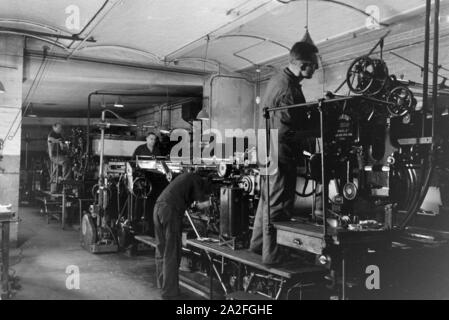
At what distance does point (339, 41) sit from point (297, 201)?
4483mm

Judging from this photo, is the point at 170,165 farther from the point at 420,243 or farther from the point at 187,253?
the point at 420,243

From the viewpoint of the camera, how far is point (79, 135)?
11.6 m

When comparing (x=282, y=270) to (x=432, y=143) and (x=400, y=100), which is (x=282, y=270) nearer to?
(x=432, y=143)

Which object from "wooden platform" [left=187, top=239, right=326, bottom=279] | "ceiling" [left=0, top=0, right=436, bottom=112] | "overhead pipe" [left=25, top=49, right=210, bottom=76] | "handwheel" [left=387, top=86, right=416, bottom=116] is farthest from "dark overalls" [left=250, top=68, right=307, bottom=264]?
"overhead pipe" [left=25, top=49, right=210, bottom=76]

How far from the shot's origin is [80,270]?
6.25 metres

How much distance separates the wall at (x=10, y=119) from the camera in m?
7.64

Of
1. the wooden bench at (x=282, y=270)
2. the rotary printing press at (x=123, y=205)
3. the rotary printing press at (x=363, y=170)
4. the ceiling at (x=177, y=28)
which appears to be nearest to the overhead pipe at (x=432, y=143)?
the rotary printing press at (x=363, y=170)

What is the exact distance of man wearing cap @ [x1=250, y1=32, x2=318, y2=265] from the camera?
389 cm

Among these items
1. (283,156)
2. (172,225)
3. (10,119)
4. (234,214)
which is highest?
(10,119)

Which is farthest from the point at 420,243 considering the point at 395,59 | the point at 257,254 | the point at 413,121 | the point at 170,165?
the point at 395,59

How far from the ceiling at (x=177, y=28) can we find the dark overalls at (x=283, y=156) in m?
2.72

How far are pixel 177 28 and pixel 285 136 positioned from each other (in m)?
4.76

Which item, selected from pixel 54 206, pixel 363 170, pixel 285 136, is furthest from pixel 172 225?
pixel 54 206

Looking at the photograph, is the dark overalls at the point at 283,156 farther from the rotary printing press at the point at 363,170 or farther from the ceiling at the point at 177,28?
the ceiling at the point at 177,28
